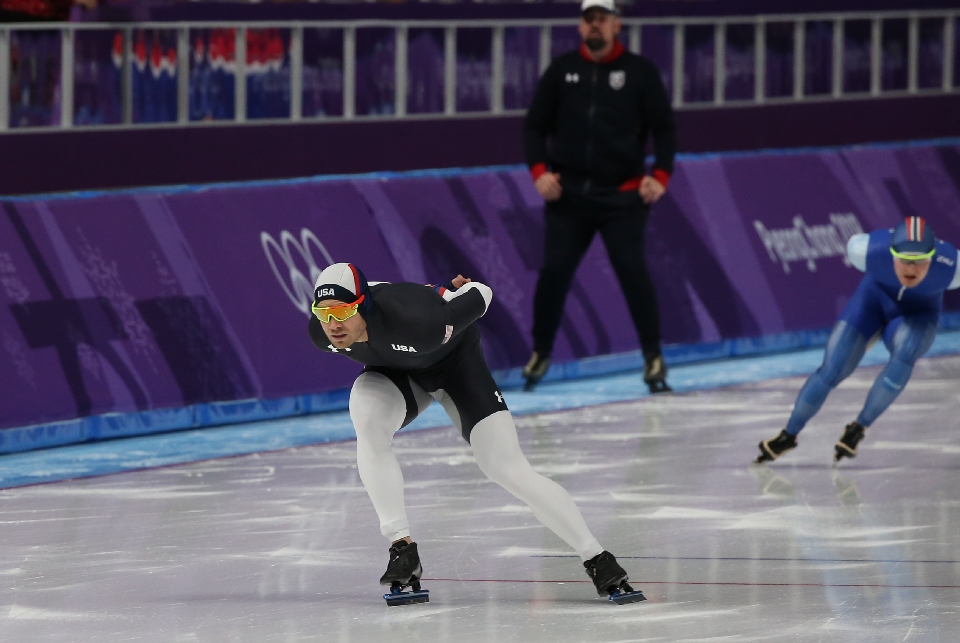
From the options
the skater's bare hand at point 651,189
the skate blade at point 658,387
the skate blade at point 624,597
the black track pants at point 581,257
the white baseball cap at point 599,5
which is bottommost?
the skate blade at point 658,387

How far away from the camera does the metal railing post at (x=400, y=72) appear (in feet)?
43.7

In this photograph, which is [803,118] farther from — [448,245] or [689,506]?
[689,506]

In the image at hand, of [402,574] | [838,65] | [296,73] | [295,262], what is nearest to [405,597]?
[402,574]

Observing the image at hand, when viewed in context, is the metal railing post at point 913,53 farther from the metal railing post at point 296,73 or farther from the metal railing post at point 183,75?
the metal railing post at point 183,75

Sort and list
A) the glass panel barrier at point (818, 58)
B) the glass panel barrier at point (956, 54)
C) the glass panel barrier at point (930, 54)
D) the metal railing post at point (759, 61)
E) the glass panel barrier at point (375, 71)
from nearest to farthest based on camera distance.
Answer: the glass panel barrier at point (375, 71)
the metal railing post at point (759, 61)
the glass panel barrier at point (818, 58)
the glass panel barrier at point (930, 54)
the glass panel barrier at point (956, 54)

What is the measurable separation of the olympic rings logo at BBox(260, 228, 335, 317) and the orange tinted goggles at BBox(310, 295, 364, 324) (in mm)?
4233

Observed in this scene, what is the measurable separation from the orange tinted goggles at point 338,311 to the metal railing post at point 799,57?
10358 mm

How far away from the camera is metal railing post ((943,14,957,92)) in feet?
55.3

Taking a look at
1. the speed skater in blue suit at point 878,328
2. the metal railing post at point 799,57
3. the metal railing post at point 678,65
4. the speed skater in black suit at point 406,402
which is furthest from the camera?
the metal railing post at point 799,57

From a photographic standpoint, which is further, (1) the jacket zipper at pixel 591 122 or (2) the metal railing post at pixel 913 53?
(2) the metal railing post at pixel 913 53

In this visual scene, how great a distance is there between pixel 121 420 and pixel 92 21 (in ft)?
10.9

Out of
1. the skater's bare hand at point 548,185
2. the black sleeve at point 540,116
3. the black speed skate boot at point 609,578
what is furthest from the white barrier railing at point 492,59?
the black speed skate boot at point 609,578

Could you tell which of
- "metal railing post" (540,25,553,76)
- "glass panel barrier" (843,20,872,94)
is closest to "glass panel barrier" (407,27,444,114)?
"metal railing post" (540,25,553,76)

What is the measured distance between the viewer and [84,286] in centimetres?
955
